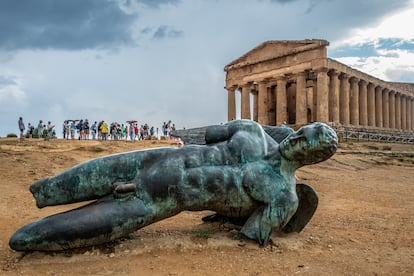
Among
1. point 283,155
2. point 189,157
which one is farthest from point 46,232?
point 283,155

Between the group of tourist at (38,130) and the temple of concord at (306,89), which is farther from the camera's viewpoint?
the temple of concord at (306,89)

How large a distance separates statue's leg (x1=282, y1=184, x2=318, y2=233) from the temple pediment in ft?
89.8

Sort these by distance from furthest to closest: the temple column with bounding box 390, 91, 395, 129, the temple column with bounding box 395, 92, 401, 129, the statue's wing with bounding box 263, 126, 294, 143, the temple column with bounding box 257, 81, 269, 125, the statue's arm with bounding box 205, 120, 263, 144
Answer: the temple column with bounding box 395, 92, 401, 129
the temple column with bounding box 390, 91, 395, 129
the temple column with bounding box 257, 81, 269, 125
the statue's wing with bounding box 263, 126, 294, 143
the statue's arm with bounding box 205, 120, 263, 144

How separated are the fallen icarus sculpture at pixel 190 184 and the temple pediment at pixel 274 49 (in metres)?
27.8

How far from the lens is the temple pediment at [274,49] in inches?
1195

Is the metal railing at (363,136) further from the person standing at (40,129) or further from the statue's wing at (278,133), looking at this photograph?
the statue's wing at (278,133)

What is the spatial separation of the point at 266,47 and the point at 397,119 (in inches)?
780

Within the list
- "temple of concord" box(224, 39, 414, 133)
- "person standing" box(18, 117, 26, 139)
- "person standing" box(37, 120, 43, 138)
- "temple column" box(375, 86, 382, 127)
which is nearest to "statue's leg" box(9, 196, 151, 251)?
"person standing" box(18, 117, 26, 139)

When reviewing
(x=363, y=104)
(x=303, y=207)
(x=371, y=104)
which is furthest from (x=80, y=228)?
(x=371, y=104)

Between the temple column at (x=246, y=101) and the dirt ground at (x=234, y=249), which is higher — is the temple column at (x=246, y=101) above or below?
above

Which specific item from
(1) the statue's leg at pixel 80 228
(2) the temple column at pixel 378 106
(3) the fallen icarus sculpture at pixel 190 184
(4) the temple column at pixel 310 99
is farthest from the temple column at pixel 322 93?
(1) the statue's leg at pixel 80 228

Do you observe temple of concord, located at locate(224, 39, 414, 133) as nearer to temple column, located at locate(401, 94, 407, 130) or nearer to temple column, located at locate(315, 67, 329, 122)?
temple column, located at locate(315, 67, 329, 122)

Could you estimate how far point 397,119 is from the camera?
42969 millimetres

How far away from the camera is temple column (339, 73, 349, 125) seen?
32.9 metres
